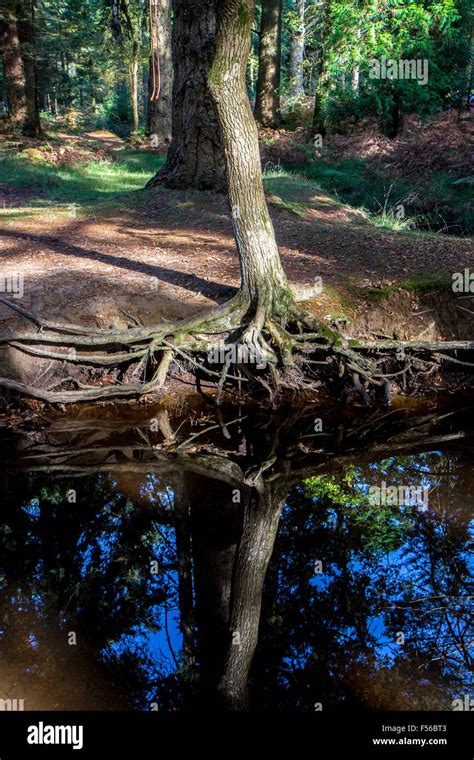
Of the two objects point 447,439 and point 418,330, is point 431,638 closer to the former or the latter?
point 447,439

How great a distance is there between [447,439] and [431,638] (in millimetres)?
3574

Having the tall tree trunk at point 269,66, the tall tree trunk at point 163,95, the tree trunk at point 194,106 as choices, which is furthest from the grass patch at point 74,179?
the tall tree trunk at point 269,66

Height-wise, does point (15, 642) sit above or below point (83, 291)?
below

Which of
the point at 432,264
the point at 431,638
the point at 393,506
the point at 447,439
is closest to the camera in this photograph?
the point at 431,638

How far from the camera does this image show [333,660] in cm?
451

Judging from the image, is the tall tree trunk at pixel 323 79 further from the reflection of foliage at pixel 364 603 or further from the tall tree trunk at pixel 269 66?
the reflection of foliage at pixel 364 603

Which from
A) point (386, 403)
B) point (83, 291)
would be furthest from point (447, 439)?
point (83, 291)

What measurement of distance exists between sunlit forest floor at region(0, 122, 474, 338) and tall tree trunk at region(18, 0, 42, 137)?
7757 mm

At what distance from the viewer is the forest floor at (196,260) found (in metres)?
9.03

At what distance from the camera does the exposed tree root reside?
8.06 m

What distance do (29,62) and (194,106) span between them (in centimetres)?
1210

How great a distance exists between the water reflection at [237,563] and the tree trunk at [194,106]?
22.6 feet

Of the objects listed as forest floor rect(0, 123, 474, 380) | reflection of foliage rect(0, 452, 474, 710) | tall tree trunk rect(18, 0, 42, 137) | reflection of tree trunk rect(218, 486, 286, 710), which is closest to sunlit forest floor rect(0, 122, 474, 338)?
forest floor rect(0, 123, 474, 380)

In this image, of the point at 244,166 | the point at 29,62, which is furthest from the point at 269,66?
the point at 244,166
